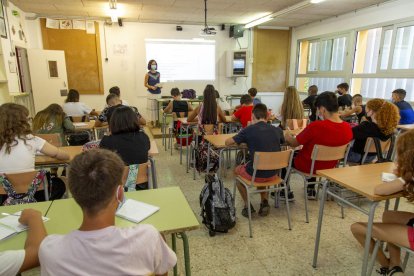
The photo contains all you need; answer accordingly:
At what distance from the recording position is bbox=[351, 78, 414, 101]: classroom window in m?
5.52

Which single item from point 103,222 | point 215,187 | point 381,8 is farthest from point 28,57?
point 381,8

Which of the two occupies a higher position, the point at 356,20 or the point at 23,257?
the point at 356,20

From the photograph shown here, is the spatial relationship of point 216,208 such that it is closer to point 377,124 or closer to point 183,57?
point 377,124

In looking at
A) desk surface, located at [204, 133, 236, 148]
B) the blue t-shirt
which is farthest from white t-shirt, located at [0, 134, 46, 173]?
the blue t-shirt

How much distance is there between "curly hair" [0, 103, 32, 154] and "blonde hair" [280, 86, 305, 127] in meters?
2.83

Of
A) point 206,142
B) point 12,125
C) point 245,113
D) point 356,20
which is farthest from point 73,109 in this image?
point 356,20

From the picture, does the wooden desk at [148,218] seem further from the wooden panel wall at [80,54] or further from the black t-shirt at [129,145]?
the wooden panel wall at [80,54]

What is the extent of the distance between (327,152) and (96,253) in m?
2.29

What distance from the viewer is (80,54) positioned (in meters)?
7.20

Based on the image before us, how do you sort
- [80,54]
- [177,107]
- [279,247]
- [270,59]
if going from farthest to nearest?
[270,59], [80,54], [177,107], [279,247]

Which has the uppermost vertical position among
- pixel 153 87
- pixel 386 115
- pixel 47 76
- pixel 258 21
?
pixel 258 21

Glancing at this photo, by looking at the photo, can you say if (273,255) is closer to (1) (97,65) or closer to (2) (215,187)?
(2) (215,187)

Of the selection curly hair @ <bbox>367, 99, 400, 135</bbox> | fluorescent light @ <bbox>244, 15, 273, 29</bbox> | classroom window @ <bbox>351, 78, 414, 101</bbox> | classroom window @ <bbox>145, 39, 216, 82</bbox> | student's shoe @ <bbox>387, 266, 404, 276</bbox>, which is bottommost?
student's shoe @ <bbox>387, 266, 404, 276</bbox>

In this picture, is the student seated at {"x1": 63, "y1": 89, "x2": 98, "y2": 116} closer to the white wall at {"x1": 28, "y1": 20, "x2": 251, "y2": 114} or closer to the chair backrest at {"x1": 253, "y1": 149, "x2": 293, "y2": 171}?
the chair backrest at {"x1": 253, "y1": 149, "x2": 293, "y2": 171}
